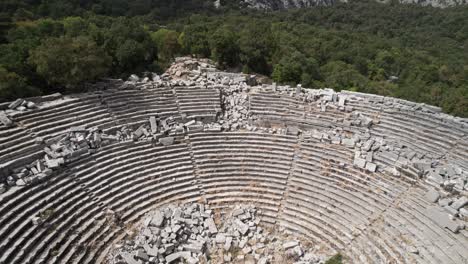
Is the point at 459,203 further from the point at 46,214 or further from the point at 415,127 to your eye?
the point at 46,214

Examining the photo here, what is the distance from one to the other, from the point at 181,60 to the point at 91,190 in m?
15.7

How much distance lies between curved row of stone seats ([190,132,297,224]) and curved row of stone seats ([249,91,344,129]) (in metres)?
1.80

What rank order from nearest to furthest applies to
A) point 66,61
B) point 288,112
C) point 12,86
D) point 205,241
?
point 205,241 < point 12,86 < point 66,61 < point 288,112

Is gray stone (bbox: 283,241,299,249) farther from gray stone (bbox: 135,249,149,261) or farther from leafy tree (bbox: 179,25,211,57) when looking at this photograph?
leafy tree (bbox: 179,25,211,57)

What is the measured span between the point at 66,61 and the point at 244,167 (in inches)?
506

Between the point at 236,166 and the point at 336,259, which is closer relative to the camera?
the point at 336,259

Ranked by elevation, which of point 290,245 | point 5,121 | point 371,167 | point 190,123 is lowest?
point 290,245

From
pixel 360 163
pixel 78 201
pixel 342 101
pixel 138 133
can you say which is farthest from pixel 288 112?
pixel 78 201

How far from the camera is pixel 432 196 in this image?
15.2 metres

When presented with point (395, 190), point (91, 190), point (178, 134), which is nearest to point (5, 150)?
point (91, 190)

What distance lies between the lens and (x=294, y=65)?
27672mm

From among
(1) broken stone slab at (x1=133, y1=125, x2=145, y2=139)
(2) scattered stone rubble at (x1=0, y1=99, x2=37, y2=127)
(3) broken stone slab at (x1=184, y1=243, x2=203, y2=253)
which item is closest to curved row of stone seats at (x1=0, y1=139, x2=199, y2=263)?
(1) broken stone slab at (x1=133, y1=125, x2=145, y2=139)

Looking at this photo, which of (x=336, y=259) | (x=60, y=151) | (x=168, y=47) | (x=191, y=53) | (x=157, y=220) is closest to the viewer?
(x=336, y=259)

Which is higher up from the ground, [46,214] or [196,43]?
[196,43]
